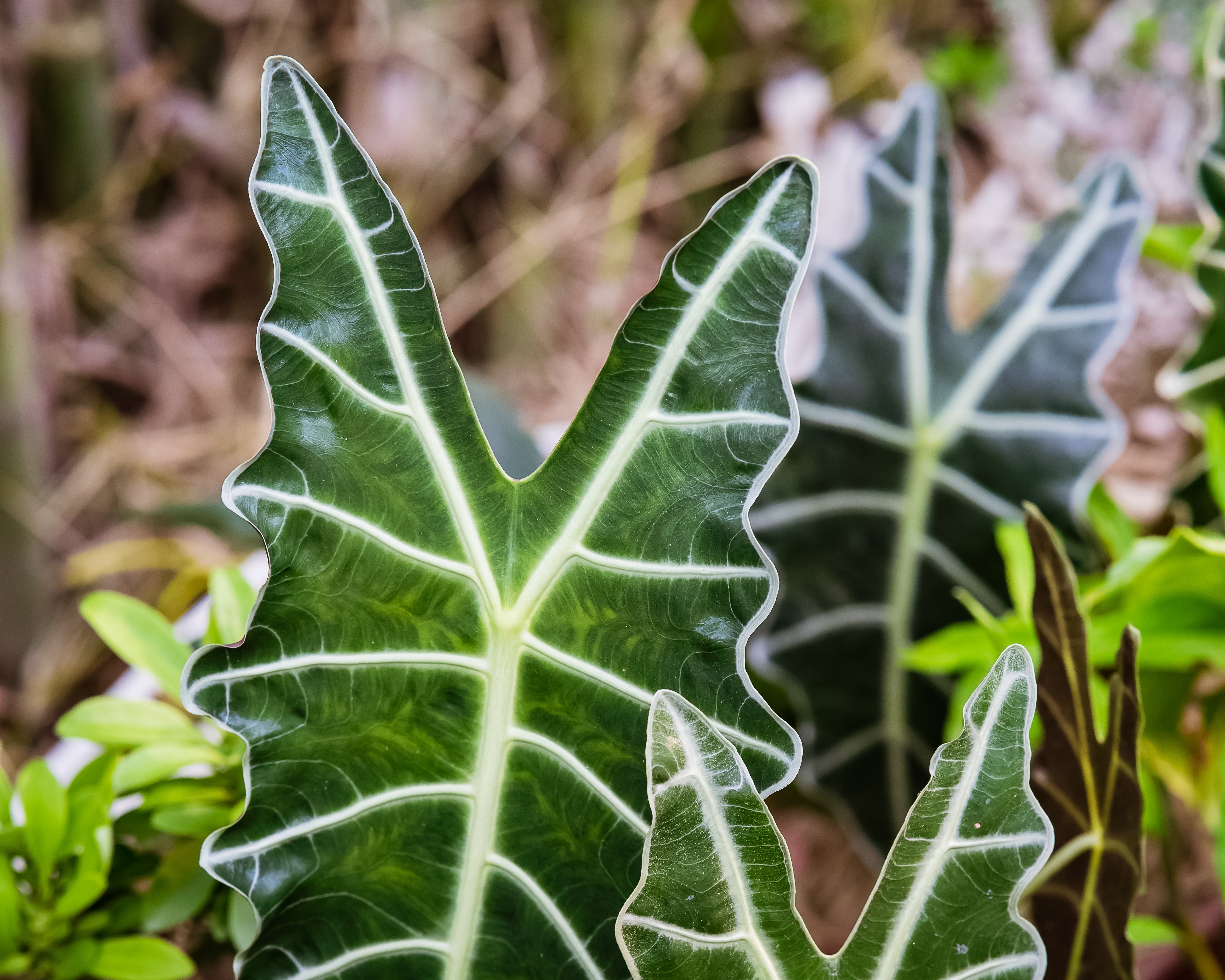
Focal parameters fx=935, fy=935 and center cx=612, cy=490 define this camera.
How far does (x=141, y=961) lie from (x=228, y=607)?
0.13m

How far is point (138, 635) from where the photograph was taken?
1.19 feet

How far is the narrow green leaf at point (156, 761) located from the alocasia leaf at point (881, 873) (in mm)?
188

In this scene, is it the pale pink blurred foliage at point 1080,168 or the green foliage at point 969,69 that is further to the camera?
the green foliage at point 969,69

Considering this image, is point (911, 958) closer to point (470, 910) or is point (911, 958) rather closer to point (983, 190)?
point (470, 910)

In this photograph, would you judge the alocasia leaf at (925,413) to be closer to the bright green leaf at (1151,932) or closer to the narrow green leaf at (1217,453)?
the narrow green leaf at (1217,453)

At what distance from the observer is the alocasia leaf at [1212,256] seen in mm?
456

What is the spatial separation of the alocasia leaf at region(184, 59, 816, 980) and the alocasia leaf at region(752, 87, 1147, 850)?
208mm

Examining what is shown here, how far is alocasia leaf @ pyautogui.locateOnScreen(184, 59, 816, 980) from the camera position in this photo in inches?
10.2

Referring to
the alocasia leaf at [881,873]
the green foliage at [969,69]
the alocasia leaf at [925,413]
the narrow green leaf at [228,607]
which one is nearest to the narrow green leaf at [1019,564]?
the alocasia leaf at [925,413]

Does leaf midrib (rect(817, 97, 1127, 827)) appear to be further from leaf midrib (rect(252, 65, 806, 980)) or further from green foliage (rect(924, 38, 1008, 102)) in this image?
green foliage (rect(924, 38, 1008, 102))

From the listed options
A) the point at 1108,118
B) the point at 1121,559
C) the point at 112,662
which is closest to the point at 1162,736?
the point at 1121,559

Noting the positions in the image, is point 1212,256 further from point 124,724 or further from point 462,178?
point 462,178

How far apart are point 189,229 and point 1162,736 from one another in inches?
45.5

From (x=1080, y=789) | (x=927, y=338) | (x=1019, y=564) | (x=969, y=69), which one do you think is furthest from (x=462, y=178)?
(x=1080, y=789)
